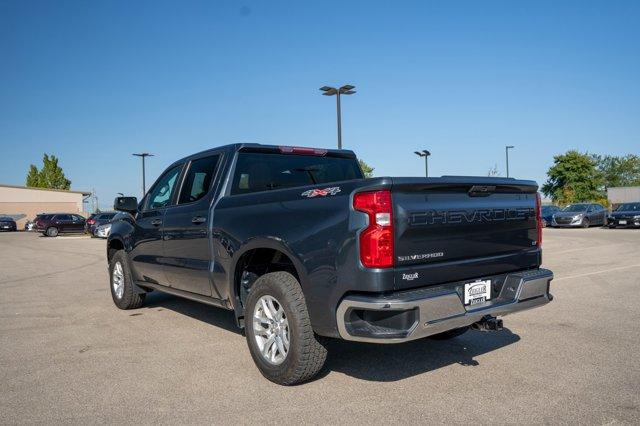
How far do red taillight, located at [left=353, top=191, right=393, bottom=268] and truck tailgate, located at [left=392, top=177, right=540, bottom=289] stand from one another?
0.19 feet

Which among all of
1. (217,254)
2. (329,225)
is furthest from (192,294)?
(329,225)

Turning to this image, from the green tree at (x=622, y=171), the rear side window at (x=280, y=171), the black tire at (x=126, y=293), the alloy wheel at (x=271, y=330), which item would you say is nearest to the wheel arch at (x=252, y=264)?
the alloy wheel at (x=271, y=330)

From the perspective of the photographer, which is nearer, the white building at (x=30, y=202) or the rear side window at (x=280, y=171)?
the rear side window at (x=280, y=171)

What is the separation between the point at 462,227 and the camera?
3781 millimetres

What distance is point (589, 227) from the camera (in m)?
28.3

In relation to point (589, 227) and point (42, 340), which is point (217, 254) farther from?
point (589, 227)

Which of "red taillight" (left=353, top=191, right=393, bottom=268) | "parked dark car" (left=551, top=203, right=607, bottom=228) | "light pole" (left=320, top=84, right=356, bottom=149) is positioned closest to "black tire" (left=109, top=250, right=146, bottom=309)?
"red taillight" (left=353, top=191, right=393, bottom=268)

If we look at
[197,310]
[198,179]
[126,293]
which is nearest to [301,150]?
[198,179]

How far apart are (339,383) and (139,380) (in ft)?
5.25

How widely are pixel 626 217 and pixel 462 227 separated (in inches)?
1022

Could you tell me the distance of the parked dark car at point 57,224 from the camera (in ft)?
113

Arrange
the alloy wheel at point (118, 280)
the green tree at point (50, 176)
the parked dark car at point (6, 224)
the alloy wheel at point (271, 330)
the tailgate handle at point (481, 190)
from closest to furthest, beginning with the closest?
the tailgate handle at point (481, 190), the alloy wheel at point (271, 330), the alloy wheel at point (118, 280), the parked dark car at point (6, 224), the green tree at point (50, 176)

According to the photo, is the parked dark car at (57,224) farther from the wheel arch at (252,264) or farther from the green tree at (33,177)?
the green tree at (33,177)

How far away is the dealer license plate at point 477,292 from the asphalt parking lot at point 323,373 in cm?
64
